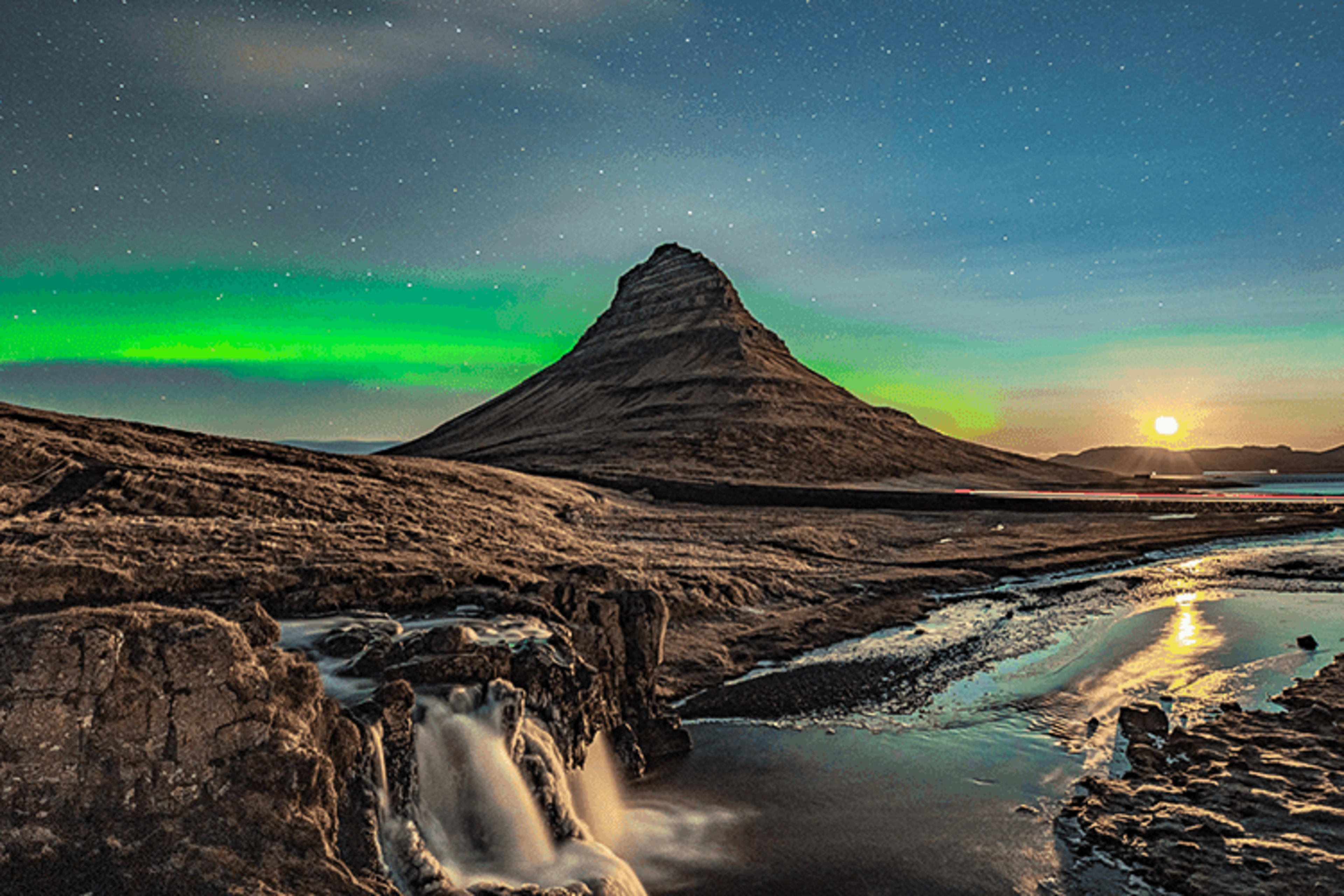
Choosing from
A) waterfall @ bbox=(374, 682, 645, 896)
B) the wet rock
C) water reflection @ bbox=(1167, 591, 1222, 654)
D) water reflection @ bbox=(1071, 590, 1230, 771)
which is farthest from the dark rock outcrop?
water reflection @ bbox=(1167, 591, 1222, 654)

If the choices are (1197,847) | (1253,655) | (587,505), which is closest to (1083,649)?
(1253,655)

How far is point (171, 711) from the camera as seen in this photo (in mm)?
8320

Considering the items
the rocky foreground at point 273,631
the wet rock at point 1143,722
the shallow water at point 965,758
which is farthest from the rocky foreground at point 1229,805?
the rocky foreground at point 273,631

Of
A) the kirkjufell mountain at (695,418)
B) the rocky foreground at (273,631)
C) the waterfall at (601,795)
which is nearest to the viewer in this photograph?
the rocky foreground at (273,631)

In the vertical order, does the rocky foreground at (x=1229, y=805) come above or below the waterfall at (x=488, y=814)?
below

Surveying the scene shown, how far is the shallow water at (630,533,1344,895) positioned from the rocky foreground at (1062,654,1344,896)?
64cm

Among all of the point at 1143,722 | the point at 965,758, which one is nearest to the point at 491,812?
the point at 965,758

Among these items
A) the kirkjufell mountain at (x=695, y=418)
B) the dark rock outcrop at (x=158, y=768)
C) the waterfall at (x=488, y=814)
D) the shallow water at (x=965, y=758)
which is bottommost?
the shallow water at (x=965, y=758)

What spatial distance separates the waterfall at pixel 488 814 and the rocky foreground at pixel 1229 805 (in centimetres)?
754

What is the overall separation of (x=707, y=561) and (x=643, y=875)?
22.0m

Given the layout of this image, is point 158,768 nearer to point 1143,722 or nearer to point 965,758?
point 965,758

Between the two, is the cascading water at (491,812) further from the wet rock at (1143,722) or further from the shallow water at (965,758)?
the wet rock at (1143,722)

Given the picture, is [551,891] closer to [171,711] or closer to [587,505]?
[171,711]

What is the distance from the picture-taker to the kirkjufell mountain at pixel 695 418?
107m
